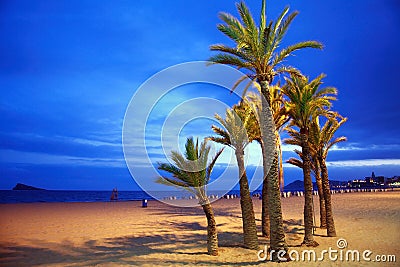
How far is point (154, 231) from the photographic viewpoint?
2145 centimetres

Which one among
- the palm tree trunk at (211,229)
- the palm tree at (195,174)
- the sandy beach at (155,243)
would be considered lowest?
the sandy beach at (155,243)

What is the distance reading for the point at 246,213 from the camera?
15.5m

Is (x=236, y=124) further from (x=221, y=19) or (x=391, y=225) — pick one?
(x=391, y=225)

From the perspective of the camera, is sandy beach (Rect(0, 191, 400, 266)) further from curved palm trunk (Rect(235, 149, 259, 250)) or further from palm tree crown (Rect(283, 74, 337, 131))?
palm tree crown (Rect(283, 74, 337, 131))

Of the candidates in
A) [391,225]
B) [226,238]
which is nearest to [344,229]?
[391,225]

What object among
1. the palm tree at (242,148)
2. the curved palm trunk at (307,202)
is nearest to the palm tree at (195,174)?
the palm tree at (242,148)

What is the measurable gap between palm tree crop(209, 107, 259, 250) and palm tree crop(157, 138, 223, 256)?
1732mm

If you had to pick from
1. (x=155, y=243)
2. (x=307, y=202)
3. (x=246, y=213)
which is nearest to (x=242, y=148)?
(x=246, y=213)

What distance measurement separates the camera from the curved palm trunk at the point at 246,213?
15.2 m

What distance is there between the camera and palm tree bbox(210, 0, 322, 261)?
1319 cm

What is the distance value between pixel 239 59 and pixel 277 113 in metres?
5.34

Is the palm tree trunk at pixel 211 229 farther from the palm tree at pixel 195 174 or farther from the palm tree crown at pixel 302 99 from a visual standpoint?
the palm tree crown at pixel 302 99

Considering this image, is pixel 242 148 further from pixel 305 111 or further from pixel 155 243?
pixel 155 243

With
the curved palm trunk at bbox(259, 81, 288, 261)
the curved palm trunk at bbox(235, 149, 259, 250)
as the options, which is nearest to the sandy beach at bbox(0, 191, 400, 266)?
the curved palm trunk at bbox(235, 149, 259, 250)
